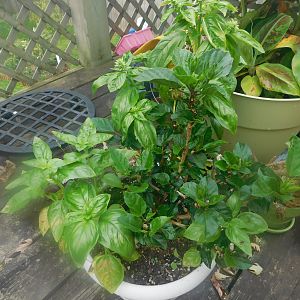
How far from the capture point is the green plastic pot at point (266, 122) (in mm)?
926

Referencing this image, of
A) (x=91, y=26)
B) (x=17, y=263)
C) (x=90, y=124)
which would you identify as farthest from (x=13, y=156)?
(x=91, y=26)

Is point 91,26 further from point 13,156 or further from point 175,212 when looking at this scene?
point 175,212

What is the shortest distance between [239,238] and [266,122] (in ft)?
1.60

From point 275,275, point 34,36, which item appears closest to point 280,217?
point 275,275

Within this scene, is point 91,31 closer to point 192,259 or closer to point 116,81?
point 116,81

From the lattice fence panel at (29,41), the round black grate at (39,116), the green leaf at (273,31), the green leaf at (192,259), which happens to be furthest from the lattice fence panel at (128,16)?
the green leaf at (192,259)

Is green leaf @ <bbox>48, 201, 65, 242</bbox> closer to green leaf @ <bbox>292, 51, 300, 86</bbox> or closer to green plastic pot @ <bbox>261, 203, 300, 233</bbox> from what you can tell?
green plastic pot @ <bbox>261, 203, 300, 233</bbox>

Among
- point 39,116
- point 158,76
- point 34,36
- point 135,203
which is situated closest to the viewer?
point 158,76

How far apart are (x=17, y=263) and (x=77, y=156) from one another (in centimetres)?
42

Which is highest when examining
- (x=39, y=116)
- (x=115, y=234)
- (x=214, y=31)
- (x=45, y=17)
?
(x=214, y=31)

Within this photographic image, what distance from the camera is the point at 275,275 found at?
86 cm

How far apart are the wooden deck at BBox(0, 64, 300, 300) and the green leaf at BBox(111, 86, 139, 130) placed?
47 cm

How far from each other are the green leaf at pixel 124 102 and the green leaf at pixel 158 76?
10 cm

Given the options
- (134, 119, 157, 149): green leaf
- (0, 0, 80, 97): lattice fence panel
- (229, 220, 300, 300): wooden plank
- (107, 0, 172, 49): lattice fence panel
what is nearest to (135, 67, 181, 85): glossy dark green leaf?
(134, 119, 157, 149): green leaf
